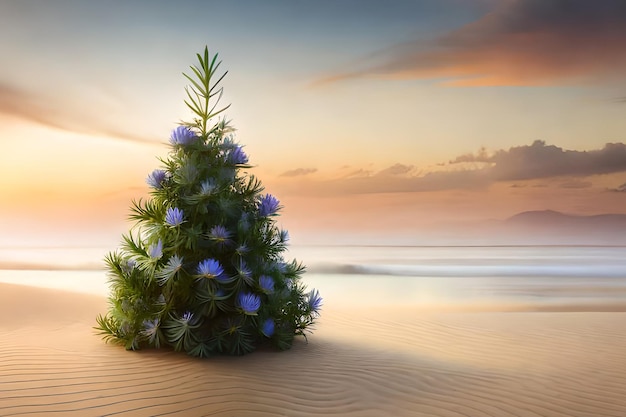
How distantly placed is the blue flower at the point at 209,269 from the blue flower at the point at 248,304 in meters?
A: 0.31

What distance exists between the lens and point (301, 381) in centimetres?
431

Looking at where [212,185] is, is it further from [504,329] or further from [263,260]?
[504,329]

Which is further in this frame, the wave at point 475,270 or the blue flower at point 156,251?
the wave at point 475,270

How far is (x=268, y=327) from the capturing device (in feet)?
17.1

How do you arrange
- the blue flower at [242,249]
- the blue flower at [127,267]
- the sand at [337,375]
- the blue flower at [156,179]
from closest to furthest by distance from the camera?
the sand at [337,375] → the blue flower at [242,249] → the blue flower at [127,267] → the blue flower at [156,179]

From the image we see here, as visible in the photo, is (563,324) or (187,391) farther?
(563,324)

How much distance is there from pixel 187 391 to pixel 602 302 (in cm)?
974

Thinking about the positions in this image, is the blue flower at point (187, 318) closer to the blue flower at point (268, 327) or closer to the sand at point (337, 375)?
the sand at point (337, 375)

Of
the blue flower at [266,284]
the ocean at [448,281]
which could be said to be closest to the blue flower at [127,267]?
the blue flower at [266,284]

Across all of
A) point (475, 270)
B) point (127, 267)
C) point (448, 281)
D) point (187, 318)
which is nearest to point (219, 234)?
point (187, 318)

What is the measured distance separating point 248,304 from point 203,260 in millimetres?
585

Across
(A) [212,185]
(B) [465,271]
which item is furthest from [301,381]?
(B) [465,271]

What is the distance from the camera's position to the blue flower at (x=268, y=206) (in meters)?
5.48

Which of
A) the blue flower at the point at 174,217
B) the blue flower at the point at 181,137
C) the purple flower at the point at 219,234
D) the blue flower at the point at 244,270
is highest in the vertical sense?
the blue flower at the point at 181,137
